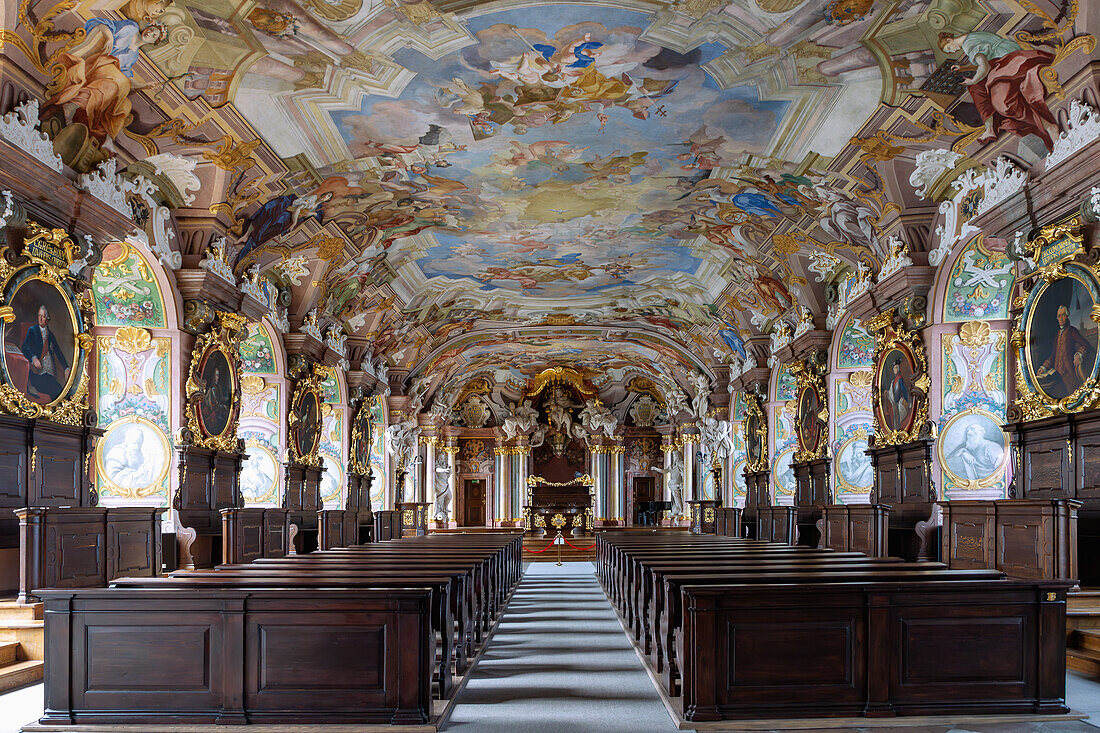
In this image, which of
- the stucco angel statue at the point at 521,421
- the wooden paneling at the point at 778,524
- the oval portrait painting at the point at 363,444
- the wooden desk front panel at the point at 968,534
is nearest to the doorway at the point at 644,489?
the stucco angel statue at the point at 521,421

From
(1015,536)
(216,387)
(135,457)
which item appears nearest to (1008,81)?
(1015,536)

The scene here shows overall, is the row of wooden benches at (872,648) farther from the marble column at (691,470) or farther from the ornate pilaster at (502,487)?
the ornate pilaster at (502,487)

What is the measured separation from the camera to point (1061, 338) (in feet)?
35.4

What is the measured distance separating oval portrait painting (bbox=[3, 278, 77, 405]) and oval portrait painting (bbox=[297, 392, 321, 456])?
9181 mm

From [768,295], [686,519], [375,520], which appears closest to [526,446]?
[686,519]

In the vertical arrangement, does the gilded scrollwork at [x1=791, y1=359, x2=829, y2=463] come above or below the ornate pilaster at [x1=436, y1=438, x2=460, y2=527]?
above

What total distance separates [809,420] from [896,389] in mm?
5010

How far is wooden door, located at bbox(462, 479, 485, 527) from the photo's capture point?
43.1 meters

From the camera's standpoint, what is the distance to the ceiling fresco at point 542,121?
10.1 m

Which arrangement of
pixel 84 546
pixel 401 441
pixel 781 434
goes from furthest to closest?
pixel 401 441
pixel 781 434
pixel 84 546

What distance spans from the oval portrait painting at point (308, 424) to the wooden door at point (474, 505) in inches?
895

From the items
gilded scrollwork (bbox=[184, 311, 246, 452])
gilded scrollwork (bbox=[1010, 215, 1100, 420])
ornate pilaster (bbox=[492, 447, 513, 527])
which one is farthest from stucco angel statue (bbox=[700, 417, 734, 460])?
gilded scrollwork (bbox=[1010, 215, 1100, 420])

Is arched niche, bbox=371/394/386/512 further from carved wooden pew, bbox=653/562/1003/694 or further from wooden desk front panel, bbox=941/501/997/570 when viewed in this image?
carved wooden pew, bbox=653/562/1003/694

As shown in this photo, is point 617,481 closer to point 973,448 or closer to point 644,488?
point 644,488
